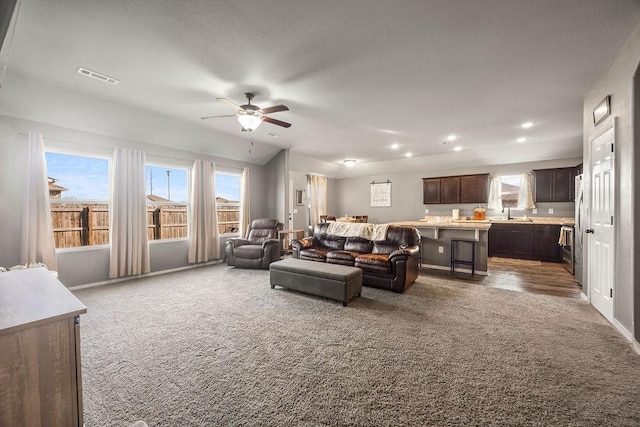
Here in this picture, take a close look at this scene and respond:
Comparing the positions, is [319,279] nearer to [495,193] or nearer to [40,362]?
[40,362]

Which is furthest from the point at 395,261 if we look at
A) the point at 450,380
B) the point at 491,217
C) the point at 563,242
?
the point at 491,217

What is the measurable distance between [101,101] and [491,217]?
905 centimetres

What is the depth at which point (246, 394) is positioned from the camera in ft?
5.96

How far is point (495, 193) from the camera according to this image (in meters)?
7.37

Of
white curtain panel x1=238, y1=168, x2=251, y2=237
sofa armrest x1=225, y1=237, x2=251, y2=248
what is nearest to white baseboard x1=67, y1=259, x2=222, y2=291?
sofa armrest x1=225, y1=237, x2=251, y2=248

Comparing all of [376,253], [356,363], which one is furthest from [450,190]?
[356,363]

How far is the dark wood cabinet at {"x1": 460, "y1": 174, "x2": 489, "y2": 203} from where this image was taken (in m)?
7.43

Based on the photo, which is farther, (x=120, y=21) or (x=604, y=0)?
(x=120, y=21)

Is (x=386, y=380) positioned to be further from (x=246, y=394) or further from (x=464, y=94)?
(x=464, y=94)

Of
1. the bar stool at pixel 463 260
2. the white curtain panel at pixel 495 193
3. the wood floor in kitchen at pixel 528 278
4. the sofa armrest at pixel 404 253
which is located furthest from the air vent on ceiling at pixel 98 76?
the white curtain panel at pixel 495 193

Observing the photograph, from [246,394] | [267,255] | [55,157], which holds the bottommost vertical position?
[246,394]

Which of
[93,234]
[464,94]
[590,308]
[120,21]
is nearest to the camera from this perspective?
[120,21]

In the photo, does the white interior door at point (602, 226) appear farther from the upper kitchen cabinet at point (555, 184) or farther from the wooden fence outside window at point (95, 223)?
the wooden fence outside window at point (95, 223)

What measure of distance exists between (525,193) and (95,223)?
986 centimetres
